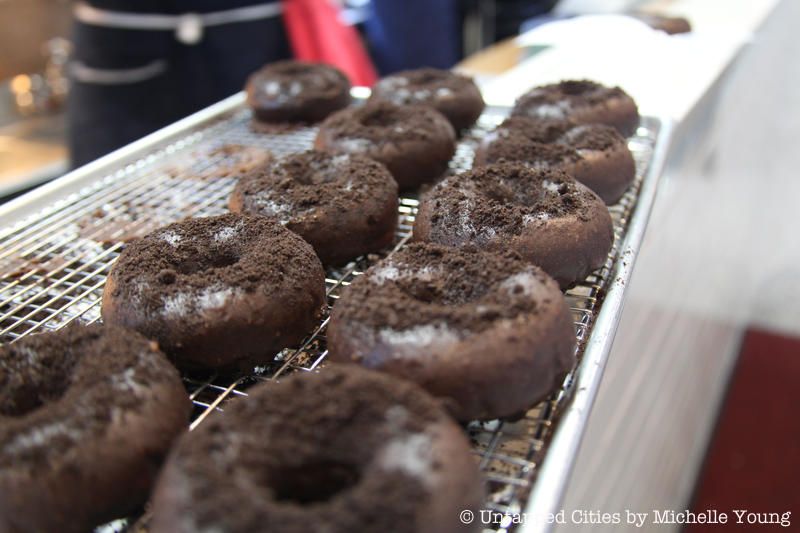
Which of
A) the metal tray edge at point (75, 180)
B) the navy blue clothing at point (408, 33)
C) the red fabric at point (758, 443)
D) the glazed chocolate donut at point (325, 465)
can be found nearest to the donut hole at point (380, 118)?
the metal tray edge at point (75, 180)

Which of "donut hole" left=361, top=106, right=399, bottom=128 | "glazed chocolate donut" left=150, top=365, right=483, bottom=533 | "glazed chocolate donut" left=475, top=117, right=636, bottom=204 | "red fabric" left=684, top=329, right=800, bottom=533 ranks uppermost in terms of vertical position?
"glazed chocolate donut" left=150, top=365, right=483, bottom=533

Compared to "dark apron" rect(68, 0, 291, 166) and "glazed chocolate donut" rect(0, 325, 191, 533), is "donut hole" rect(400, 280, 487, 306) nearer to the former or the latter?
"glazed chocolate donut" rect(0, 325, 191, 533)

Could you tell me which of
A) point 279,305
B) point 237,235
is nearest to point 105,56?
point 237,235

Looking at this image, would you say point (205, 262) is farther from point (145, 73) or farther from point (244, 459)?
point (145, 73)

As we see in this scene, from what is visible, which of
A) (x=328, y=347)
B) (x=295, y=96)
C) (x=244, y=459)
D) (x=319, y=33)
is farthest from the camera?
(x=319, y=33)

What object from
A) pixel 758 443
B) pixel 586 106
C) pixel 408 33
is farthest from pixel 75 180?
pixel 758 443

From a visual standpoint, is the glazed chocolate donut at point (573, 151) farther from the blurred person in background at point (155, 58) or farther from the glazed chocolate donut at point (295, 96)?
the blurred person in background at point (155, 58)

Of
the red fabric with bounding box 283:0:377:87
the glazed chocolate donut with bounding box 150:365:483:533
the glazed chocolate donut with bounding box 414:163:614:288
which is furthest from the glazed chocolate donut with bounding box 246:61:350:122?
the glazed chocolate donut with bounding box 150:365:483:533
